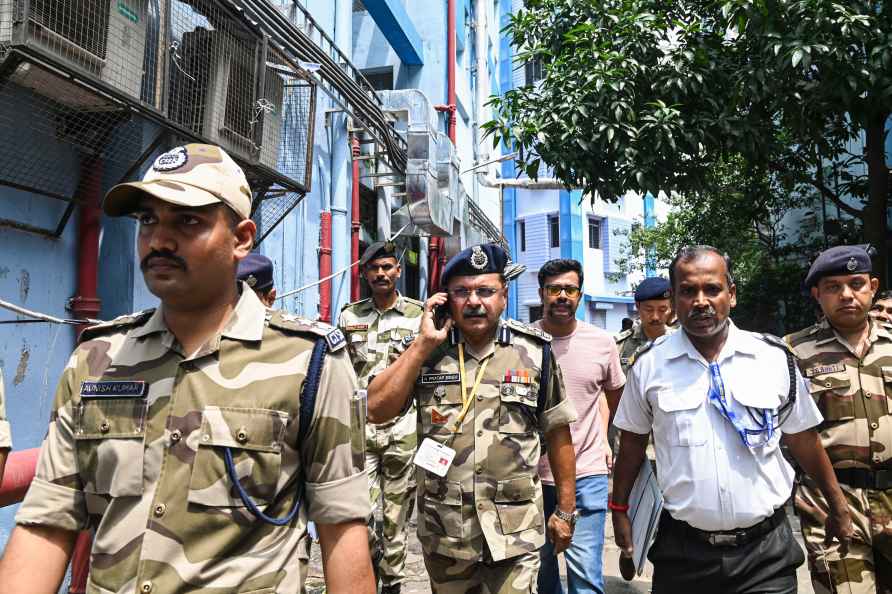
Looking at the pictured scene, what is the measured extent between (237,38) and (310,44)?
1324 mm

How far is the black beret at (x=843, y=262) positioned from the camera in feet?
11.7

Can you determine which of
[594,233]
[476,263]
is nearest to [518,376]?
[476,263]

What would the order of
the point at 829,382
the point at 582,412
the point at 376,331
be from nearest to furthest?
the point at 829,382 → the point at 582,412 → the point at 376,331

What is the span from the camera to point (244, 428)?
66.0 inches

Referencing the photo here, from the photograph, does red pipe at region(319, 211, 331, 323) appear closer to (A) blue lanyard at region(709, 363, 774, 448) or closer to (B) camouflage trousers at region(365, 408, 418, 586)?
(B) camouflage trousers at region(365, 408, 418, 586)

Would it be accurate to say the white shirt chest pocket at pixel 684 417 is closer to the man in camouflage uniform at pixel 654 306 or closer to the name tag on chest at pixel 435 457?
the name tag on chest at pixel 435 457

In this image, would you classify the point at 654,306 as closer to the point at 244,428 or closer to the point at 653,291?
the point at 653,291

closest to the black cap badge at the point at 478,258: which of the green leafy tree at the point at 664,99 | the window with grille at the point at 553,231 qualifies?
the green leafy tree at the point at 664,99

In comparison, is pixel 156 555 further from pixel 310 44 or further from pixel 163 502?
pixel 310 44

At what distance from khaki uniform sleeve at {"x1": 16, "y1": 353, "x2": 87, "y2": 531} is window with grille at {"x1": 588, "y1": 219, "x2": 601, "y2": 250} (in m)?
27.0

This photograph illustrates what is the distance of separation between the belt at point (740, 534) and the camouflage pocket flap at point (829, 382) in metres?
1.09

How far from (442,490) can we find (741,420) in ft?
4.14

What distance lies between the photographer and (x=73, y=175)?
417 cm

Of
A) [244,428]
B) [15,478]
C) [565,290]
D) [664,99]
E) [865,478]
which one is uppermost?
[664,99]
